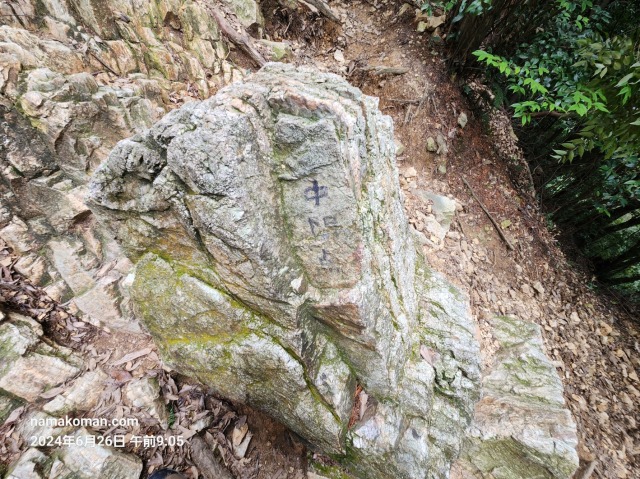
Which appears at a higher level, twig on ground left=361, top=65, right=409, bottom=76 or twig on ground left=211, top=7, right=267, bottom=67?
twig on ground left=361, top=65, right=409, bottom=76

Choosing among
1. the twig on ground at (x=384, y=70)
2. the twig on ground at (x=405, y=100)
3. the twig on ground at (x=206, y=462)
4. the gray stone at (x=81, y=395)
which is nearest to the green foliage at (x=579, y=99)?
the twig on ground at (x=384, y=70)

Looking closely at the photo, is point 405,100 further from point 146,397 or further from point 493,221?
point 146,397

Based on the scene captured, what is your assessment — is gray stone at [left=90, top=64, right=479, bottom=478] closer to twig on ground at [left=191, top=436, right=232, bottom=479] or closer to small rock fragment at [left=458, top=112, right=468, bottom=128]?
twig on ground at [left=191, top=436, right=232, bottom=479]

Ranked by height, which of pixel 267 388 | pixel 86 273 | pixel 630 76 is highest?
pixel 630 76

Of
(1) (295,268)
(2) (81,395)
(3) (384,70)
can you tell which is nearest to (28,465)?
(2) (81,395)

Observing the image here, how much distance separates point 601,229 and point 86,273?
1158 centimetres

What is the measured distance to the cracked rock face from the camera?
2.04 metres

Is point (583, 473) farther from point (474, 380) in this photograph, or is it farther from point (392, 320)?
point (392, 320)

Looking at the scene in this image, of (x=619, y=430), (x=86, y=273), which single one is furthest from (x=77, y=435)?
(x=619, y=430)

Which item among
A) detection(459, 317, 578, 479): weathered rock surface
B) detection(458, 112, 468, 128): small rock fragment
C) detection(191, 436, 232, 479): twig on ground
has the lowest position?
detection(191, 436, 232, 479): twig on ground

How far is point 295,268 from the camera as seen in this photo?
2.44 m

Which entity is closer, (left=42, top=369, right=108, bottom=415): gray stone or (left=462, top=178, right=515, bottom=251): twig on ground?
(left=42, top=369, right=108, bottom=415): gray stone

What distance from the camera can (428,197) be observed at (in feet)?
17.5

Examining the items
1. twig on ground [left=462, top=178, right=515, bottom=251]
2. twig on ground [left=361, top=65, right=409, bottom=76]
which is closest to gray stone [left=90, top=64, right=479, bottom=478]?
twig on ground [left=462, top=178, right=515, bottom=251]
